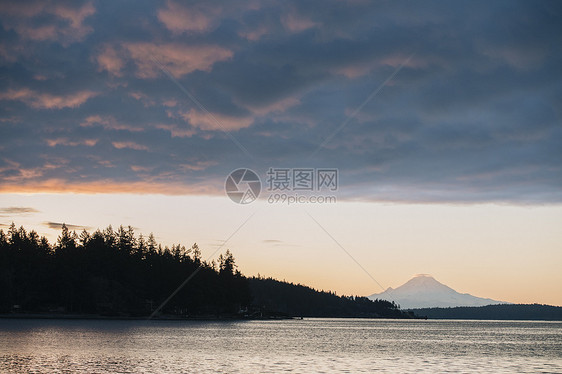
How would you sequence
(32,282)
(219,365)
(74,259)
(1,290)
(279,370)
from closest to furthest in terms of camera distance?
(279,370)
(219,365)
(1,290)
(32,282)
(74,259)

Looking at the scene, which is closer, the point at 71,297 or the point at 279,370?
the point at 279,370

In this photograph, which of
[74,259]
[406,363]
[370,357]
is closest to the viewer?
[406,363]

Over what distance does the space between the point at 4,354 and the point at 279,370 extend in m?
31.7

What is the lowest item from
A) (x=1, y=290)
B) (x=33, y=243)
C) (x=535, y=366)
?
(x=535, y=366)

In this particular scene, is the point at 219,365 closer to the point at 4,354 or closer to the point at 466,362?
the point at 4,354

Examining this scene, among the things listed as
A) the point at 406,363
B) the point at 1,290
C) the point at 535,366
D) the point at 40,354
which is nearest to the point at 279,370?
the point at 406,363

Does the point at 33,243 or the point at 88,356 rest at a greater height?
the point at 33,243

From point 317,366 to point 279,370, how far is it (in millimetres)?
6666

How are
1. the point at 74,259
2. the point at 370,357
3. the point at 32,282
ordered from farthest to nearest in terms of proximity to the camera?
1. the point at 74,259
2. the point at 32,282
3. the point at 370,357

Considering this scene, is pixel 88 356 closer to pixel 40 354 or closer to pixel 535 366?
pixel 40 354

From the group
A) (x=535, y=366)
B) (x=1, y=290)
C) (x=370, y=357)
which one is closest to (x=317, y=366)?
(x=370, y=357)

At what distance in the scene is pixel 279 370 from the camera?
60.7 meters

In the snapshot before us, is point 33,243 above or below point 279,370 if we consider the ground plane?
above

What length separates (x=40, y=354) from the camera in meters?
67.8
